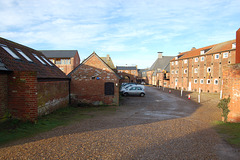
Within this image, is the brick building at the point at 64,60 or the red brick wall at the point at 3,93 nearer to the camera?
the red brick wall at the point at 3,93

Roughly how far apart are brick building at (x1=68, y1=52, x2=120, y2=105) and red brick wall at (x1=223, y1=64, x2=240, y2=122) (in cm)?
1020

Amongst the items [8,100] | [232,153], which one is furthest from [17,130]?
[232,153]

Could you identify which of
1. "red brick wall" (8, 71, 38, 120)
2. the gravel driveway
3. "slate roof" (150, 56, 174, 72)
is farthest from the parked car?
"slate roof" (150, 56, 174, 72)

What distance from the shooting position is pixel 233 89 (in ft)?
29.9

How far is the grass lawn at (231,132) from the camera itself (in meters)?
6.48

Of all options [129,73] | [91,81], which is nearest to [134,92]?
[91,81]

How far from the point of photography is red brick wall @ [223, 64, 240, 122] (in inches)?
353

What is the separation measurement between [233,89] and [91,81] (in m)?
12.2

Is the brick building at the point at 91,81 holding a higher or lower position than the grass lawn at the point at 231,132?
higher

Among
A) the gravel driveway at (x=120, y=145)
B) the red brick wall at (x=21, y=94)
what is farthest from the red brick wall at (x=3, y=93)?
the gravel driveway at (x=120, y=145)

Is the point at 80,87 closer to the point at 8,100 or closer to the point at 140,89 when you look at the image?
the point at 8,100

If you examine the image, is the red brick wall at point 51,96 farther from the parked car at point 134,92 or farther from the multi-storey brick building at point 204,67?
the multi-storey brick building at point 204,67

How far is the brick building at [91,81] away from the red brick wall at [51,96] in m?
1.09

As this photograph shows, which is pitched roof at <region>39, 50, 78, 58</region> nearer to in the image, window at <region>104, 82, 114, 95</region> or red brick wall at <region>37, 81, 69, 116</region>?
window at <region>104, 82, 114, 95</region>
